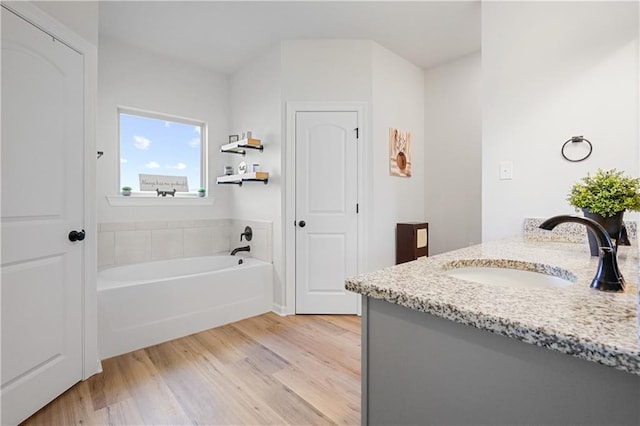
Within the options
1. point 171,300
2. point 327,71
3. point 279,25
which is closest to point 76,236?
point 171,300

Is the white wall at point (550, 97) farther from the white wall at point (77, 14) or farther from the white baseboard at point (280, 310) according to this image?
the white wall at point (77, 14)

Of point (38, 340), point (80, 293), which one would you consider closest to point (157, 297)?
point (80, 293)

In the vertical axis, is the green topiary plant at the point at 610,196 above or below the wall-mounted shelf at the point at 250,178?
below

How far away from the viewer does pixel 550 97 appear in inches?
73.5

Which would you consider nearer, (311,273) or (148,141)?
(311,273)

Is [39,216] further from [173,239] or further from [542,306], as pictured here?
[542,306]

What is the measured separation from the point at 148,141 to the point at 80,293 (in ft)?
6.49

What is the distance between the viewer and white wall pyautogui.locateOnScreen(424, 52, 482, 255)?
3242 millimetres

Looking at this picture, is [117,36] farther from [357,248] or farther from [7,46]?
[357,248]

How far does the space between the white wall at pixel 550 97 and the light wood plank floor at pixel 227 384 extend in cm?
140

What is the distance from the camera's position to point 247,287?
2896mm

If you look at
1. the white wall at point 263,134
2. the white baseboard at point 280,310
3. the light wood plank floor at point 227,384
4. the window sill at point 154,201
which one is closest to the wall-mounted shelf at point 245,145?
the white wall at point 263,134

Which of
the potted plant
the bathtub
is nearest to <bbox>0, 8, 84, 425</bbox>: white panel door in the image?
the bathtub

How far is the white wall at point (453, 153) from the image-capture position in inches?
128
